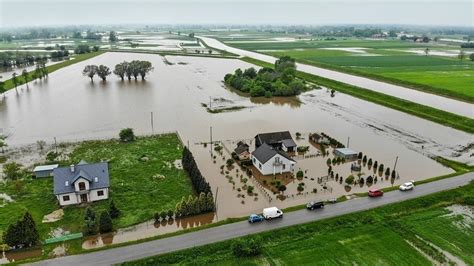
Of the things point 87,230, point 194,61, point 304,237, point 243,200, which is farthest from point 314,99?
point 194,61

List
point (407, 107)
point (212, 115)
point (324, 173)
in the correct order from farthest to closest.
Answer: point (407, 107)
point (212, 115)
point (324, 173)

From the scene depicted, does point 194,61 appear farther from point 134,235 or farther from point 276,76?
point 134,235

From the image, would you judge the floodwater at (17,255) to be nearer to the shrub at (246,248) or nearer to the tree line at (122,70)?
the shrub at (246,248)

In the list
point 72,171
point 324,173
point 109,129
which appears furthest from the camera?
point 109,129

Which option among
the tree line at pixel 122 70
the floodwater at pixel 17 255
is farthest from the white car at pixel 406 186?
the tree line at pixel 122 70

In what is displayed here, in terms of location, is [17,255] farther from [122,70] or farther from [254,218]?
[122,70]

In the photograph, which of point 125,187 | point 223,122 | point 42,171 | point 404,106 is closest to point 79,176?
point 125,187

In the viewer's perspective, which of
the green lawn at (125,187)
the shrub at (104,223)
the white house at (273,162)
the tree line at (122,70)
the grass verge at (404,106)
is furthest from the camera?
the tree line at (122,70)
